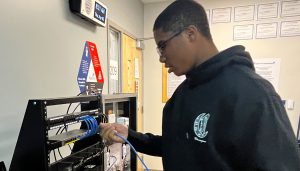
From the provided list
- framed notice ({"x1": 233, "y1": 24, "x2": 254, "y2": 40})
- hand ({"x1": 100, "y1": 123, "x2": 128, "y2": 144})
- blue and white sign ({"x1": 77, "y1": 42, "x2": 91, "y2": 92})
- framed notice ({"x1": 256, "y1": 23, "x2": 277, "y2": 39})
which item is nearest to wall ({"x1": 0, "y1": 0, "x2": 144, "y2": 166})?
blue and white sign ({"x1": 77, "y1": 42, "x2": 91, "y2": 92})

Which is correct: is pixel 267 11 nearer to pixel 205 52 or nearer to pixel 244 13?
pixel 244 13

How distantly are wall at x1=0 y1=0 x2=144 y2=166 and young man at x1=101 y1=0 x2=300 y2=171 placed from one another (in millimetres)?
499

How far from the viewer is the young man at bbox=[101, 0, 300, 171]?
597 millimetres

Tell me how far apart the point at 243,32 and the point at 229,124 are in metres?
2.64

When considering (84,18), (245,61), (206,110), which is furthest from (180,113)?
(84,18)

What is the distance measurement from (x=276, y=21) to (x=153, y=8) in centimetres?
166

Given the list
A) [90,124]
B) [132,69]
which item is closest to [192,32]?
[90,124]

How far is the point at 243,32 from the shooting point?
295 cm

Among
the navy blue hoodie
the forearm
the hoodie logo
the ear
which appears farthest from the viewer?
the forearm

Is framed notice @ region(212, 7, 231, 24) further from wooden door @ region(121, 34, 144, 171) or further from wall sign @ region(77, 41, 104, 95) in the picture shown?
wall sign @ region(77, 41, 104, 95)

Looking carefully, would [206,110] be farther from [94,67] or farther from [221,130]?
[94,67]

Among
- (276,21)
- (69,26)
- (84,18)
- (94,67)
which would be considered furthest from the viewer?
(276,21)

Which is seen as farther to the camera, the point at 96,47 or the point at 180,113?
the point at 96,47

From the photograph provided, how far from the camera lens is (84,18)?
1671 mm
